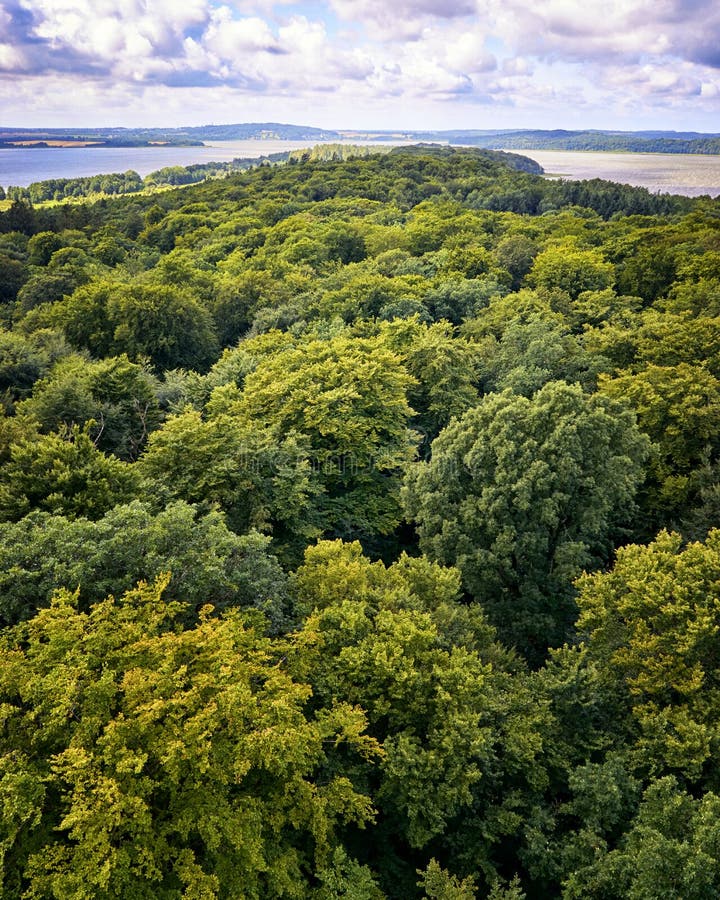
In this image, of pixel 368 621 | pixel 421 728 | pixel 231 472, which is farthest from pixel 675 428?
pixel 231 472

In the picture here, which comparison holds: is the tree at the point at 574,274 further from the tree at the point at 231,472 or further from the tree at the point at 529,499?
the tree at the point at 231,472

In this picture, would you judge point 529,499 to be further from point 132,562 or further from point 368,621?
point 132,562

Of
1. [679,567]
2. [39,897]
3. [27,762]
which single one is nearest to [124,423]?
[27,762]

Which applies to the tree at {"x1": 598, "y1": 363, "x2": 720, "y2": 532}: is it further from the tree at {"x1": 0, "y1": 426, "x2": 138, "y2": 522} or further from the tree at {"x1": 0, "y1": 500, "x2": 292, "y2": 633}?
the tree at {"x1": 0, "y1": 426, "x2": 138, "y2": 522}

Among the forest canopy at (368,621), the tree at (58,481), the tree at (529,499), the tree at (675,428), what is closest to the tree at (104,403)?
the forest canopy at (368,621)

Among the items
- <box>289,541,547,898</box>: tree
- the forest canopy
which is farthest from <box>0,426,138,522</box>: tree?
<box>289,541,547,898</box>: tree

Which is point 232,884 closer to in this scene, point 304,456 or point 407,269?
point 304,456
